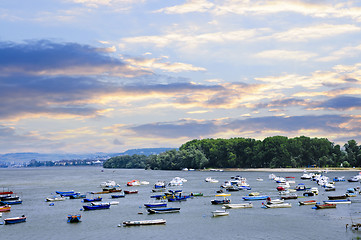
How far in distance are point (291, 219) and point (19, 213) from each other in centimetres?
6361

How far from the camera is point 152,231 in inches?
2879

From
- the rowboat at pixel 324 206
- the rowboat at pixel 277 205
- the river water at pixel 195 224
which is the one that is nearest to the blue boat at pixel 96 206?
the river water at pixel 195 224

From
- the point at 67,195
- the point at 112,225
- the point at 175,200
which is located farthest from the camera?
the point at 67,195

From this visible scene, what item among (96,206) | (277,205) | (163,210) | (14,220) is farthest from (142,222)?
(277,205)

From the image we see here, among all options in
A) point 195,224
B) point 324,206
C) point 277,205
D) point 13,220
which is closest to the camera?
point 195,224

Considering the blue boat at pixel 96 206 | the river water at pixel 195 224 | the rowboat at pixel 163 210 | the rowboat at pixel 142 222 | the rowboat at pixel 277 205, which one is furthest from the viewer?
the blue boat at pixel 96 206

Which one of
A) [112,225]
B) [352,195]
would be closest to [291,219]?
[112,225]

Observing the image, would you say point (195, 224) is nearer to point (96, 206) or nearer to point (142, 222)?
point (142, 222)

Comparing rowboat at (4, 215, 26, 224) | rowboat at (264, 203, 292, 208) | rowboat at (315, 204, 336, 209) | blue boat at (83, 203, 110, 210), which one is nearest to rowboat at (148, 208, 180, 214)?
blue boat at (83, 203, 110, 210)

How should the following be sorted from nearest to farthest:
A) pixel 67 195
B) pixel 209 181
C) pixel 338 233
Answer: pixel 338 233 < pixel 67 195 < pixel 209 181

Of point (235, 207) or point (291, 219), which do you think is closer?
point (291, 219)

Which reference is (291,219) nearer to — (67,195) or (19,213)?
(19,213)

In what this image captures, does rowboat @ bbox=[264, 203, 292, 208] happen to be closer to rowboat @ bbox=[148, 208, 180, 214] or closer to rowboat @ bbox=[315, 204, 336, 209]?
rowboat @ bbox=[315, 204, 336, 209]

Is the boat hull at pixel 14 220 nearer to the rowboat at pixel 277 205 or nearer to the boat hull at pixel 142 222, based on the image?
the boat hull at pixel 142 222
